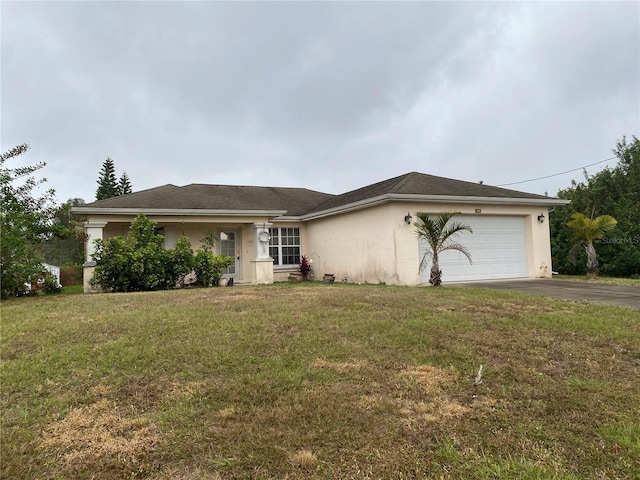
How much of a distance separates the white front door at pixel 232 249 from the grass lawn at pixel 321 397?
9645 mm

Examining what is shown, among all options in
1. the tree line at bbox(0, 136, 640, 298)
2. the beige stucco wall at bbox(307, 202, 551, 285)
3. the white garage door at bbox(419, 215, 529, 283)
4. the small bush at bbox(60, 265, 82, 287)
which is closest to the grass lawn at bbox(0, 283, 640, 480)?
the tree line at bbox(0, 136, 640, 298)

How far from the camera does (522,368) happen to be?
165 inches

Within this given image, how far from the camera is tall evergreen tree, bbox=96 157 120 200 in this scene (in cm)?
4662

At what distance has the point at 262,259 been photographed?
48.7ft

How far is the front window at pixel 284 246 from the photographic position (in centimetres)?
1731

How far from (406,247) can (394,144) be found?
37.6ft

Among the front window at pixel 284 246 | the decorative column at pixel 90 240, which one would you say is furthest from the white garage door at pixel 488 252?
the decorative column at pixel 90 240

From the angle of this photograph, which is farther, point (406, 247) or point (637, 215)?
point (637, 215)

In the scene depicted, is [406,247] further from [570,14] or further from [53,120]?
[53,120]

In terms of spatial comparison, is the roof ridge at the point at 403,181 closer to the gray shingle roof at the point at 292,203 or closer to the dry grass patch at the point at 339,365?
the gray shingle roof at the point at 292,203

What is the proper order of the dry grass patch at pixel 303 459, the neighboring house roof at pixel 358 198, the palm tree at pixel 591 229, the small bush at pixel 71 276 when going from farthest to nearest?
the small bush at pixel 71 276 → the palm tree at pixel 591 229 → the neighboring house roof at pixel 358 198 → the dry grass patch at pixel 303 459

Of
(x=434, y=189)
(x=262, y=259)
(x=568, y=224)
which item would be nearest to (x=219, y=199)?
(x=262, y=259)

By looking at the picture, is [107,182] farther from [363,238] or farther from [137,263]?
[363,238]

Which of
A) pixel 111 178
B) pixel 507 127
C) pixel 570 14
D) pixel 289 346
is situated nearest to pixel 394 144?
pixel 507 127
